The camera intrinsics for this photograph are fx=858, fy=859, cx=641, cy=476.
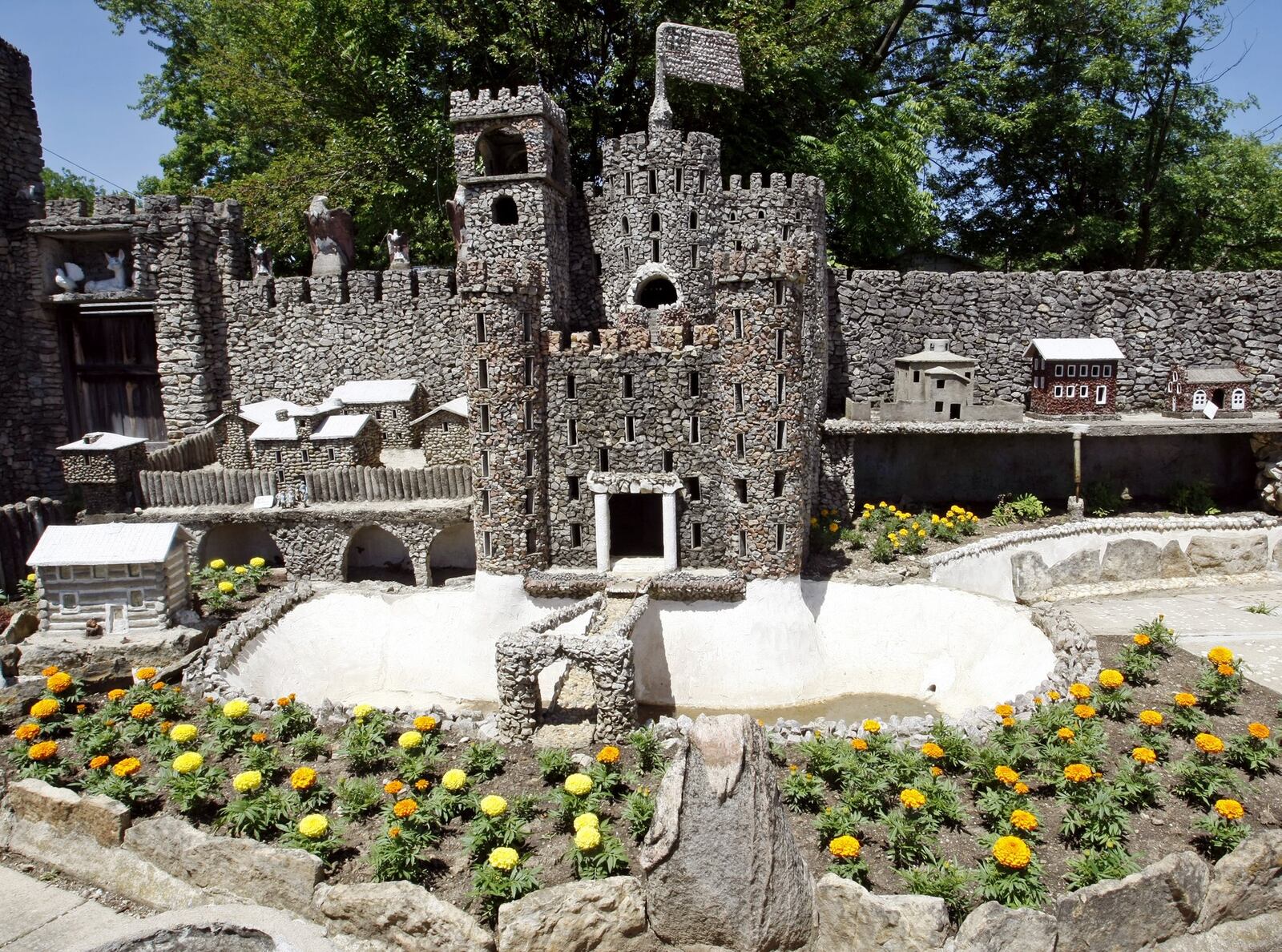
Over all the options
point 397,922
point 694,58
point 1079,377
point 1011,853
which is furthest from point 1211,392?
point 397,922

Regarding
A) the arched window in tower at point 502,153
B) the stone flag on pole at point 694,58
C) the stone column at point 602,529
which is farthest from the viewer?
the stone flag on pole at point 694,58

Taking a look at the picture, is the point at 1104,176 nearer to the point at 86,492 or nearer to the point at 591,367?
the point at 591,367

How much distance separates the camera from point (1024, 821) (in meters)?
10.5

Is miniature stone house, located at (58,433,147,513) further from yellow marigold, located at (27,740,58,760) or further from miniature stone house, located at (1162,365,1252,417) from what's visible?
miniature stone house, located at (1162,365,1252,417)

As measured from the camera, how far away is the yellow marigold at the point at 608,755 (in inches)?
484

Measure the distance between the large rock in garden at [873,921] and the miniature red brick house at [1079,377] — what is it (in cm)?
1684

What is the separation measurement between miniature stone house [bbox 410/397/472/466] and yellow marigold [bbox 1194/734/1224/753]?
55.0ft

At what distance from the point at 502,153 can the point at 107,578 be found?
44.0 feet

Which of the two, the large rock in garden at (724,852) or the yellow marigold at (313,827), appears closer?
the large rock in garden at (724,852)

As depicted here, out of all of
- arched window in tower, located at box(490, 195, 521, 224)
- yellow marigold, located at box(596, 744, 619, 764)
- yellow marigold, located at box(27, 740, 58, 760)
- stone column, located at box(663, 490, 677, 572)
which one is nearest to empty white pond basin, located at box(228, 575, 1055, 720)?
stone column, located at box(663, 490, 677, 572)

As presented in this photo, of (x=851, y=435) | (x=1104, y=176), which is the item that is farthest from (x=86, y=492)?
(x=1104, y=176)

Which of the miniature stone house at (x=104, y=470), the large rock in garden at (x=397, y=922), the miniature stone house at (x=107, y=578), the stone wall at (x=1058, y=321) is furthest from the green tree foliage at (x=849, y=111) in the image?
the large rock in garden at (x=397, y=922)

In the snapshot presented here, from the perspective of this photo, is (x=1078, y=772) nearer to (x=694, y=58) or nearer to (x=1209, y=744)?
(x=1209, y=744)

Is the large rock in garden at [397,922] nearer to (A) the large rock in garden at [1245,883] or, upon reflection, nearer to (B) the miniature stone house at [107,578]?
(A) the large rock in garden at [1245,883]
